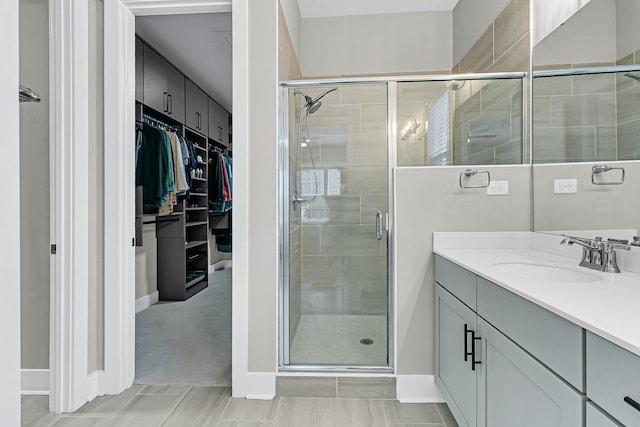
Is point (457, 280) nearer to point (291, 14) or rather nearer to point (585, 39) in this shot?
point (585, 39)

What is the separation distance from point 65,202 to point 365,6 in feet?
9.42

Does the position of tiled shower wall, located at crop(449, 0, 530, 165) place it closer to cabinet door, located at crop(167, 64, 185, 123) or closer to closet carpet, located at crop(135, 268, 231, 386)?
closet carpet, located at crop(135, 268, 231, 386)

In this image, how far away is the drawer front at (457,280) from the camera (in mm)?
1392

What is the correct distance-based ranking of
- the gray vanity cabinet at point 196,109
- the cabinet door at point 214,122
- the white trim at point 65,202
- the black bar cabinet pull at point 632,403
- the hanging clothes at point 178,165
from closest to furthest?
the black bar cabinet pull at point 632,403 → the white trim at point 65,202 → the hanging clothes at point 178,165 → the gray vanity cabinet at point 196,109 → the cabinet door at point 214,122

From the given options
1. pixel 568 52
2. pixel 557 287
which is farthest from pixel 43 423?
pixel 568 52

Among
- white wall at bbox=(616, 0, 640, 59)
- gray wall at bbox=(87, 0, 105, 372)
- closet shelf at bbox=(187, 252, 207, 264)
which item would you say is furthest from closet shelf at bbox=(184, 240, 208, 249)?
white wall at bbox=(616, 0, 640, 59)

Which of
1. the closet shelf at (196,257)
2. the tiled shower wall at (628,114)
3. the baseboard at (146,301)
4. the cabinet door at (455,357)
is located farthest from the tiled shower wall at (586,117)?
the closet shelf at (196,257)

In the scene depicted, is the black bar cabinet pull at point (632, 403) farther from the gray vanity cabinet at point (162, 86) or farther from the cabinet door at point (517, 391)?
the gray vanity cabinet at point (162, 86)

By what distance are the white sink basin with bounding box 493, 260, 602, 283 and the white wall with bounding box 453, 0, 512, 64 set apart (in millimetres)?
1694

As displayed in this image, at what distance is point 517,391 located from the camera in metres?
1.04

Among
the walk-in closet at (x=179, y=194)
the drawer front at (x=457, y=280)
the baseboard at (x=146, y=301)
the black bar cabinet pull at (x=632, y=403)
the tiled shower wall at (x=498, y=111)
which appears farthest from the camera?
the baseboard at (x=146, y=301)

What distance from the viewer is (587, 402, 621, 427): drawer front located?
2.26 feet

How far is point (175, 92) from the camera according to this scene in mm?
3648

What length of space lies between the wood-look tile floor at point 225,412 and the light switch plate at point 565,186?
1.29 m
